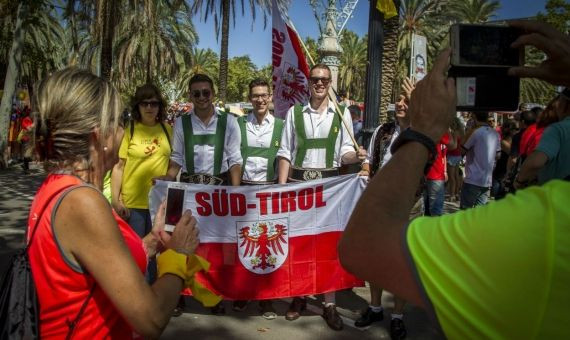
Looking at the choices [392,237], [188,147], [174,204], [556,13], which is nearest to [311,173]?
[188,147]

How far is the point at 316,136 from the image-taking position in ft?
14.8

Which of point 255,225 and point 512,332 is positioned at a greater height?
point 512,332

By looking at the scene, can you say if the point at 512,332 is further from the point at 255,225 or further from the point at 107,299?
the point at 255,225

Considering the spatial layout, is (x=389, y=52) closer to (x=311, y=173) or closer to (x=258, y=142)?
(x=258, y=142)

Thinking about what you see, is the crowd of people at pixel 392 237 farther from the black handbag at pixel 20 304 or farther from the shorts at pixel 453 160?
the shorts at pixel 453 160

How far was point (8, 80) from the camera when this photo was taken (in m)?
12.3

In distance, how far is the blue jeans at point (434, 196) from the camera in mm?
5363

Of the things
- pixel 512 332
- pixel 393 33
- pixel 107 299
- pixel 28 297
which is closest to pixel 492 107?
pixel 512 332

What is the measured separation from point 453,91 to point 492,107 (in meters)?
0.26

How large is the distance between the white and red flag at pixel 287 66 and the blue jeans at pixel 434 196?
5.98 ft

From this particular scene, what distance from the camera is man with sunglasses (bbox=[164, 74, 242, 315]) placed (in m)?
4.52

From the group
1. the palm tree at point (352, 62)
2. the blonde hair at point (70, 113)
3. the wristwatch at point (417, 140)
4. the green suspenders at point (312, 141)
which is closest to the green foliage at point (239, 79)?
the palm tree at point (352, 62)

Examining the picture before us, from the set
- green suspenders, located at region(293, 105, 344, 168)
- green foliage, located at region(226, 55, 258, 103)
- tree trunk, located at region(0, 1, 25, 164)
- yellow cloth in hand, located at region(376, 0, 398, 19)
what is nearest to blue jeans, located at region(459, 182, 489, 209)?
green suspenders, located at region(293, 105, 344, 168)

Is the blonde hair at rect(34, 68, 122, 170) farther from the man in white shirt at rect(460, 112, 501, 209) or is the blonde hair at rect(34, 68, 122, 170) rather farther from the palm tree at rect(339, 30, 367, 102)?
the palm tree at rect(339, 30, 367, 102)
